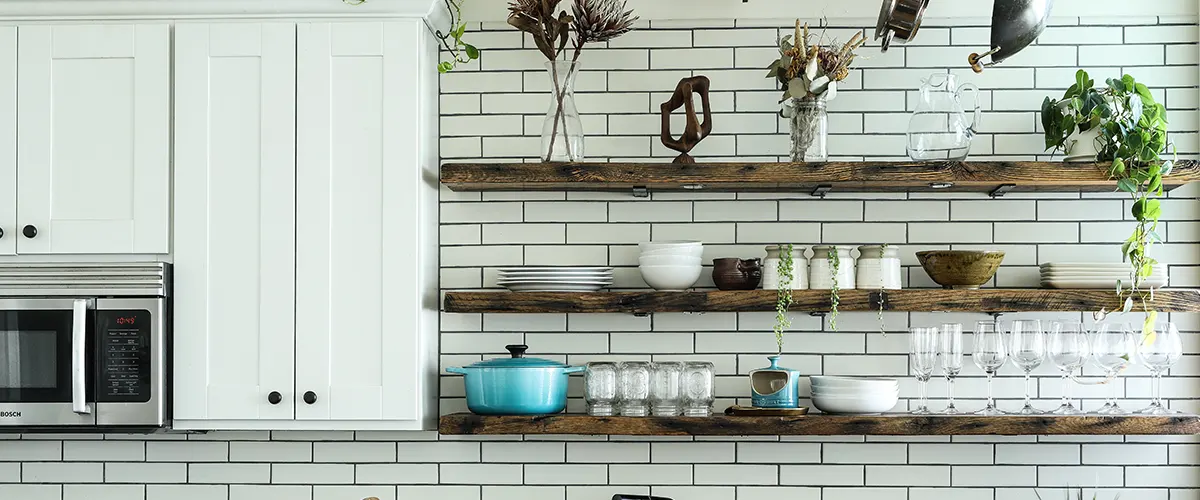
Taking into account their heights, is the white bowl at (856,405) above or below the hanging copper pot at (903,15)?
below

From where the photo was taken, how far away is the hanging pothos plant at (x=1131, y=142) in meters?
2.66

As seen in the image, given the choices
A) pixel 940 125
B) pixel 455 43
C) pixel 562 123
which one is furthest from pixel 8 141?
pixel 940 125

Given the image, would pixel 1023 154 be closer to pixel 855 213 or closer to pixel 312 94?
pixel 855 213

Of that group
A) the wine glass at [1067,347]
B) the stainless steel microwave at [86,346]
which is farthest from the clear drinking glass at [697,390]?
the stainless steel microwave at [86,346]

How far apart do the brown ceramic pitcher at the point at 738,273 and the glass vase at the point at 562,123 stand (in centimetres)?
50

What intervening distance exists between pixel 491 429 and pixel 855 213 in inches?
48.2

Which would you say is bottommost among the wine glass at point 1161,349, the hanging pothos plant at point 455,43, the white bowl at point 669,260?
the wine glass at point 1161,349

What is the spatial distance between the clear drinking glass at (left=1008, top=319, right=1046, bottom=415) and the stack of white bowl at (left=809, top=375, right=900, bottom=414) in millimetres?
335

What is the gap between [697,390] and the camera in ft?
9.10

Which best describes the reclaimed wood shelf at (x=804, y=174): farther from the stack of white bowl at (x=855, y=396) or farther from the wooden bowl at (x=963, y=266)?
the stack of white bowl at (x=855, y=396)

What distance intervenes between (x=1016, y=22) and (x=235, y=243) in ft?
6.49

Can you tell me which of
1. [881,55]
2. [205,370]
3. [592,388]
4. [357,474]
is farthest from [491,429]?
[881,55]

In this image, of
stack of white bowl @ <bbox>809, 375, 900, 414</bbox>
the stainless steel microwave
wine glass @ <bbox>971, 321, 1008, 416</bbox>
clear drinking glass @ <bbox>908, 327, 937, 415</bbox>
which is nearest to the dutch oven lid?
stack of white bowl @ <bbox>809, 375, 900, 414</bbox>

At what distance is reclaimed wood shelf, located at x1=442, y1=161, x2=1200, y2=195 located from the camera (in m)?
2.69
